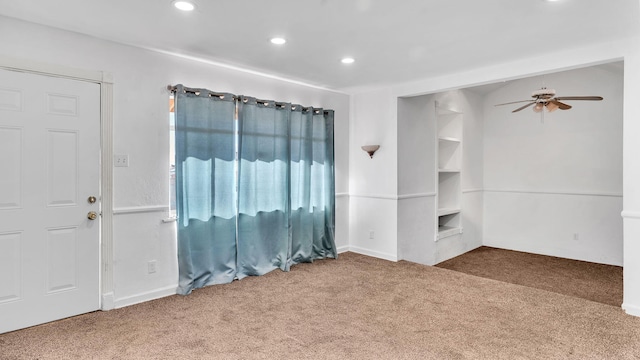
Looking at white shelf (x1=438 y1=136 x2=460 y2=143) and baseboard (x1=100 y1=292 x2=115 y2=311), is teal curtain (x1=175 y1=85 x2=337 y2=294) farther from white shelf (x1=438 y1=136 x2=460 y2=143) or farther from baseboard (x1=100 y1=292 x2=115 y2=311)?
white shelf (x1=438 y1=136 x2=460 y2=143)

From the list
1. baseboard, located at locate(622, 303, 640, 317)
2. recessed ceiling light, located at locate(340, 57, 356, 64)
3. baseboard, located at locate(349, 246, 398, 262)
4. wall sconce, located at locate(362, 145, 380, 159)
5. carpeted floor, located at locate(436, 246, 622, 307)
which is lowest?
carpeted floor, located at locate(436, 246, 622, 307)

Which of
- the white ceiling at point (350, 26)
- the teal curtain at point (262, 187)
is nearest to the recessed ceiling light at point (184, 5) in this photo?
the white ceiling at point (350, 26)

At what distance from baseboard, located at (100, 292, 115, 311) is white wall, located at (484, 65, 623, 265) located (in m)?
6.04

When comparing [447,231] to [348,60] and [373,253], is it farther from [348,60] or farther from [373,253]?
[348,60]

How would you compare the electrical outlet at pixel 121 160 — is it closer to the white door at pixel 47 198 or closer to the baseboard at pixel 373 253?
the white door at pixel 47 198

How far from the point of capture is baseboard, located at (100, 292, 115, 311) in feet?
10.4

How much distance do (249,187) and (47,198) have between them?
182 centimetres

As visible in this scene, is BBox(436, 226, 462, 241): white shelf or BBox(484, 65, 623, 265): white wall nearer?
BBox(484, 65, 623, 265): white wall

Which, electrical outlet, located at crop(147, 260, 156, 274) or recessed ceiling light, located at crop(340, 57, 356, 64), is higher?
recessed ceiling light, located at crop(340, 57, 356, 64)

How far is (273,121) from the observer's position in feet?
14.4

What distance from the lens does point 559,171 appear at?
5.91 metres

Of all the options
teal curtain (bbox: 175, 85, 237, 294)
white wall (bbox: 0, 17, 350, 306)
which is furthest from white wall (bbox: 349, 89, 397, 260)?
white wall (bbox: 0, 17, 350, 306)

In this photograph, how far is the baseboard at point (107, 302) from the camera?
10.4 feet

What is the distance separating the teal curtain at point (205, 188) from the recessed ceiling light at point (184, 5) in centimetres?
116
